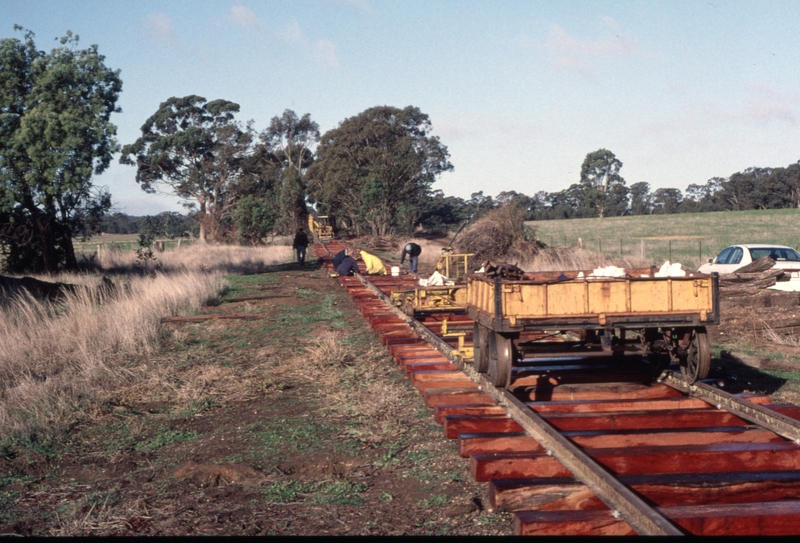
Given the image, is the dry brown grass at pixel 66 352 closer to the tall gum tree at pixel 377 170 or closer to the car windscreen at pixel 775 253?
the car windscreen at pixel 775 253

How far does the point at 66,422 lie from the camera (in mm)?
7875

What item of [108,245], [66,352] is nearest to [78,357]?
[66,352]

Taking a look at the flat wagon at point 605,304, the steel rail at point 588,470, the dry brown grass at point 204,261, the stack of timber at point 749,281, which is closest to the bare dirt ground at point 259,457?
the steel rail at point 588,470

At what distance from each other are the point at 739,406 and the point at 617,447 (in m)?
1.58

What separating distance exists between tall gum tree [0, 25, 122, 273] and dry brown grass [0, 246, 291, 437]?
594 cm

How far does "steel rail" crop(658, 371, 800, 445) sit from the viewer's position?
6242 millimetres

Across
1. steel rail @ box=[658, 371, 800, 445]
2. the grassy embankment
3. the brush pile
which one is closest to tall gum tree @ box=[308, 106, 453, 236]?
the grassy embankment

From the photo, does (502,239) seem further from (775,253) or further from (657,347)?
(657,347)

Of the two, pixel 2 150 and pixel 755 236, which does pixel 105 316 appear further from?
pixel 755 236

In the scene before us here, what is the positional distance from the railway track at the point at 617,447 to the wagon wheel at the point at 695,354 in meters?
0.14

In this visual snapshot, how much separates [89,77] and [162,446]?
19516 millimetres

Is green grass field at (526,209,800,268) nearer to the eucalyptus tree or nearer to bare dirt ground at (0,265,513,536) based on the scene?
the eucalyptus tree

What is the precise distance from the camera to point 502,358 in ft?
24.7

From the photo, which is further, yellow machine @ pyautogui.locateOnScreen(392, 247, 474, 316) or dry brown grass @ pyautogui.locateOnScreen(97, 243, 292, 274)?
dry brown grass @ pyautogui.locateOnScreen(97, 243, 292, 274)
